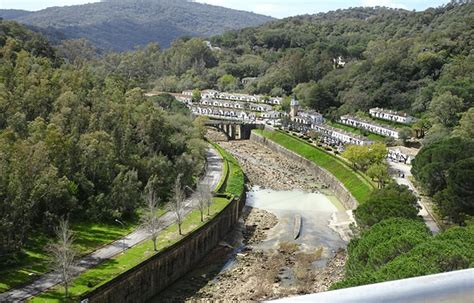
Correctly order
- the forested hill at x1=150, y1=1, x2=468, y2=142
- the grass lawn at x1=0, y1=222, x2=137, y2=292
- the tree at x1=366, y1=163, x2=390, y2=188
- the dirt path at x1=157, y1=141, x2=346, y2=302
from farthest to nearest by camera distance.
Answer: the forested hill at x1=150, y1=1, x2=468, y2=142 < the tree at x1=366, y1=163, x2=390, y2=188 < the dirt path at x1=157, y1=141, x2=346, y2=302 < the grass lawn at x1=0, y1=222, x2=137, y2=292

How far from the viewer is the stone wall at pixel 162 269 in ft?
82.5

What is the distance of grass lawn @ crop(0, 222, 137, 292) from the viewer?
2503cm

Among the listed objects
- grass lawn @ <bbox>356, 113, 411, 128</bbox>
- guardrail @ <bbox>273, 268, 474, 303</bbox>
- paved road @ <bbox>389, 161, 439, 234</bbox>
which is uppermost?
Answer: guardrail @ <bbox>273, 268, 474, 303</bbox>

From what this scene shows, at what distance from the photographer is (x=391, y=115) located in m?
74.9

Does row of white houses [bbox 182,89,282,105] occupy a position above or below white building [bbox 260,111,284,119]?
above

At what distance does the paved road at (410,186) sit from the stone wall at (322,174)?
4854mm

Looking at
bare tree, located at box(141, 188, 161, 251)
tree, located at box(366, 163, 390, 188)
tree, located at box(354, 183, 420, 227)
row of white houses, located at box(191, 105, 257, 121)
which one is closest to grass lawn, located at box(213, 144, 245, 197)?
bare tree, located at box(141, 188, 161, 251)

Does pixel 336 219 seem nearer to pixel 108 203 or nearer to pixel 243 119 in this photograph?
pixel 108 203

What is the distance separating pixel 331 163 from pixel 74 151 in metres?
30.4

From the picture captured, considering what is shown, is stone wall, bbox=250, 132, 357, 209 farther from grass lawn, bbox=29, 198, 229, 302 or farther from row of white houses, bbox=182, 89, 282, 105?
row of white houses, bbox=182, 89, 282, 105

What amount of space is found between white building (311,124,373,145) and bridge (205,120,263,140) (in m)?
10.8

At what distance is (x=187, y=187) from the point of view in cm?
4188

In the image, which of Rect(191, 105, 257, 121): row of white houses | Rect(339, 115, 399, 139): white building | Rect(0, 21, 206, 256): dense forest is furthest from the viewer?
Rect(191, 105, 257, 121): row of white houses

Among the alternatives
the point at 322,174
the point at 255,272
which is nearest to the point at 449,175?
the point at 255,272
